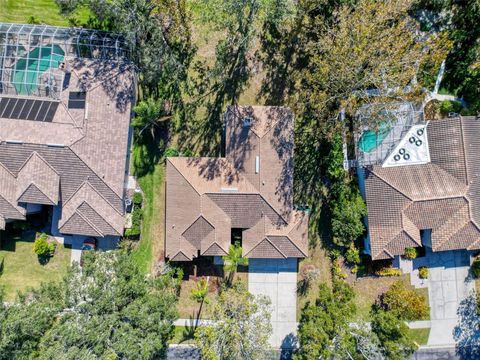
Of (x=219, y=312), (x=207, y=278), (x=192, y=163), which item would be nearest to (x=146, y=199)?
(x=192, y=163)

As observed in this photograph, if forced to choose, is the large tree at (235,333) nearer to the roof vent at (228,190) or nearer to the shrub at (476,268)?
the roof vent at (228,190)

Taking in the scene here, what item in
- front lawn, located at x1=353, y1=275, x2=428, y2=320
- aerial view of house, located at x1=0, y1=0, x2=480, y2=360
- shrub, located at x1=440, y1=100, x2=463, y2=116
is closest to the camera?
aerial view of house, located at x1=0, y1=0, x2=480, y2=360

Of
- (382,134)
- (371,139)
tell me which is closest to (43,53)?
(371,139)

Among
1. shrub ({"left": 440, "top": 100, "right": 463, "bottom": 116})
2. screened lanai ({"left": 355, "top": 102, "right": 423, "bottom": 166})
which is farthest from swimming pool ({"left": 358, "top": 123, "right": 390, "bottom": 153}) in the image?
shrub ({"left": 440, "top": 100, "right": 463, "bottom": 116})

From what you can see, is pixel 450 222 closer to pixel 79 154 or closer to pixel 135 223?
pixel 135 223

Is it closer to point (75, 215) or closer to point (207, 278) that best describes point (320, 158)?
point (207, 278)

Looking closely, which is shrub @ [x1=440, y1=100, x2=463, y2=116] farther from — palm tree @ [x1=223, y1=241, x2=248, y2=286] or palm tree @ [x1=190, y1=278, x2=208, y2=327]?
palm tree @ [x1=190, y1=278, x2=208, y2=327]

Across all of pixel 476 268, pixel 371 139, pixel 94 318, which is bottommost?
pixel 94 318
